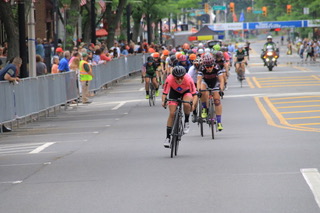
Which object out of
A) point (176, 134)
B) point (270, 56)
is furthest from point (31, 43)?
point (270, 56)

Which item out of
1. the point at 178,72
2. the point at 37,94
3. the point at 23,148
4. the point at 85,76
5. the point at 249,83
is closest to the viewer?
the point at 178,72

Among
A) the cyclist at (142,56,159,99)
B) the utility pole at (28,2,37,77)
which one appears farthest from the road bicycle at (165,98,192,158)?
the cyclist at (142,56,159,99)

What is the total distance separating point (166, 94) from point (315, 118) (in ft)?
24.8

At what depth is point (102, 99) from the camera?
3419cm

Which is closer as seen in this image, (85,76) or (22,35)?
(22,35)

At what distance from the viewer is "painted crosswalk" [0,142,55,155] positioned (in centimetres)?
1706

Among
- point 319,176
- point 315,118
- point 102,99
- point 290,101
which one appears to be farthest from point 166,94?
point 102,99

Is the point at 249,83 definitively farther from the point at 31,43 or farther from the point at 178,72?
the point at 178,72

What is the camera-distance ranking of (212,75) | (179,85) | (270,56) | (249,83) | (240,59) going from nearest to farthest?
(179,85), (212,75), (240,59), (249,83), (270,56)

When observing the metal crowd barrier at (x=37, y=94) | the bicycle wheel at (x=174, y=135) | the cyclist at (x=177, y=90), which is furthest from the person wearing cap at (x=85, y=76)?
the bicycle wheel at (x=174, y=135)

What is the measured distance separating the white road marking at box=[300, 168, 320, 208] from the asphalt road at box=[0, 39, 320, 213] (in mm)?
13

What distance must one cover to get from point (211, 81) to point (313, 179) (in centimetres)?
738

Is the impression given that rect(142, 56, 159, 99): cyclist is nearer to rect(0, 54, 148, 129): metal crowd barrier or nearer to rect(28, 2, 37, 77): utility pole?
rect(0, 54, 148, 129): metal crowd barrier

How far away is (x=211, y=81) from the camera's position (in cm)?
1833
